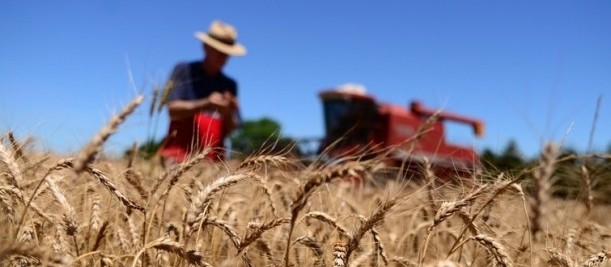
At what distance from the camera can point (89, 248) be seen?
6.65ft

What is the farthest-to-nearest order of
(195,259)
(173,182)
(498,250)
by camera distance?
1. (173,182)
2. (498,250)
3. (195,259)

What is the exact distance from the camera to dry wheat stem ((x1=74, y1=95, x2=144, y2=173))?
1.28 m

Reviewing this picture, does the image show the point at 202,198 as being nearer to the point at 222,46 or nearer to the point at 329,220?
the point at 329,220

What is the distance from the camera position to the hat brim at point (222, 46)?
5355 millimetres

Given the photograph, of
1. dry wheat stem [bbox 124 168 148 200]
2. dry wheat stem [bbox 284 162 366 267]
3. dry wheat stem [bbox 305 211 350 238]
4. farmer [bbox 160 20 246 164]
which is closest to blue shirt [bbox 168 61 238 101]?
farmer [bbox 160 20 246 164]

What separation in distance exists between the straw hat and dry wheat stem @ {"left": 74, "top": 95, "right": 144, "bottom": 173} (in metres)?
4.01

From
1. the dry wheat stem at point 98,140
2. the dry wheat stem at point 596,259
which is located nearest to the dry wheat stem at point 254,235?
the dry wheat stem at point 98,140

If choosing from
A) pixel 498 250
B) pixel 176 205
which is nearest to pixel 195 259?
Answer: pixel 498 250

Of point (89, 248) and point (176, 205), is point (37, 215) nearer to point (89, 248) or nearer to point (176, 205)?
point (89, 248)

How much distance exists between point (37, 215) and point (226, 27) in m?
4.33

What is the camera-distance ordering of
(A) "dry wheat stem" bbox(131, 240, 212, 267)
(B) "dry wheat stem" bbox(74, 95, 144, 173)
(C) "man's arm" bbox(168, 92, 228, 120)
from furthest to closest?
(C) "man's arm" bbox(168, 92, 228, 120) → (A) "dry wheat stem" bbox(131, 240, 212, 267) → (B) "dry wheat stem" bbox(74, 95, 144, 173)

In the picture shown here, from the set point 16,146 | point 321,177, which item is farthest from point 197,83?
point 321,177

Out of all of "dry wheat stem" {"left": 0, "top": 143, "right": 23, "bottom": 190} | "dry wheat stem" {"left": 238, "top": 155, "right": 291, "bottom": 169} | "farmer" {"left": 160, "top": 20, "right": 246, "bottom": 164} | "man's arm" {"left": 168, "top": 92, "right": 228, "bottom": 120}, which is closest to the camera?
"dry wheat stem" {"left": 0, "top": 143, "right": 23, "bottom": 190}

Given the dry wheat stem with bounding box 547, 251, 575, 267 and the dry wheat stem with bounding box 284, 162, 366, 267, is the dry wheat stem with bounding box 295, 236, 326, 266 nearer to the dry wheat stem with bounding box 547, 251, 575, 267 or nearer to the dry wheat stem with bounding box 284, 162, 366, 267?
the dry wheat stem with bounding box 284, 162, 366, 267
